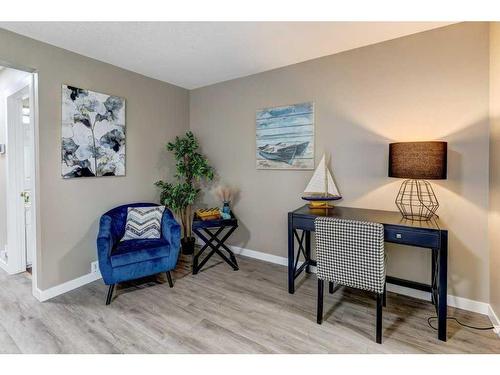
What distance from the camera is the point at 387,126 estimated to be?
2.33 metres

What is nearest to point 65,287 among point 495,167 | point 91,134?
point 91,134

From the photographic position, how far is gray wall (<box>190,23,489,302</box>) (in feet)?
6.51

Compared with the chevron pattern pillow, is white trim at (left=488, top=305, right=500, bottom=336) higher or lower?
lower

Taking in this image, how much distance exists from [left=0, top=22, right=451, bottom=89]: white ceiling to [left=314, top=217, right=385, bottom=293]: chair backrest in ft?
5.36

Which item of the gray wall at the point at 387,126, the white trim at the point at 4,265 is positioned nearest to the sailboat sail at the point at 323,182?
the gray wall at the point at 387,126

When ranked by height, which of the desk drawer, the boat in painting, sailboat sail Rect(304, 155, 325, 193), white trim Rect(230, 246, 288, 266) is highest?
the boat in painting

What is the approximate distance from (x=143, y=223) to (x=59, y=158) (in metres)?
0.99

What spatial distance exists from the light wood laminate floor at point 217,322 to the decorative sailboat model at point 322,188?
0.86 meters

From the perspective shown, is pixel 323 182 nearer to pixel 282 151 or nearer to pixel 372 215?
pixel 372 215

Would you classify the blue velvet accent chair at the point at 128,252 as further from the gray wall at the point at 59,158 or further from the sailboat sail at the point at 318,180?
the sailboat sail at the point at 318,180

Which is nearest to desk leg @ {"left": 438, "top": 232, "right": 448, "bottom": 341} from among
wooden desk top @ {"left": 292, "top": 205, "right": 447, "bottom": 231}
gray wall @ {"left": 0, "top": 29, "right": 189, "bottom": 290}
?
wooden desk top @ {"left": 292, "top": 205, "right": 447, "bottom": 231}

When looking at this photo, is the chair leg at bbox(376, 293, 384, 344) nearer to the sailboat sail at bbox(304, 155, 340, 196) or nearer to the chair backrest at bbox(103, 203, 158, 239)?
the sailboat sail at bbox(304, 155, 340, 196)
